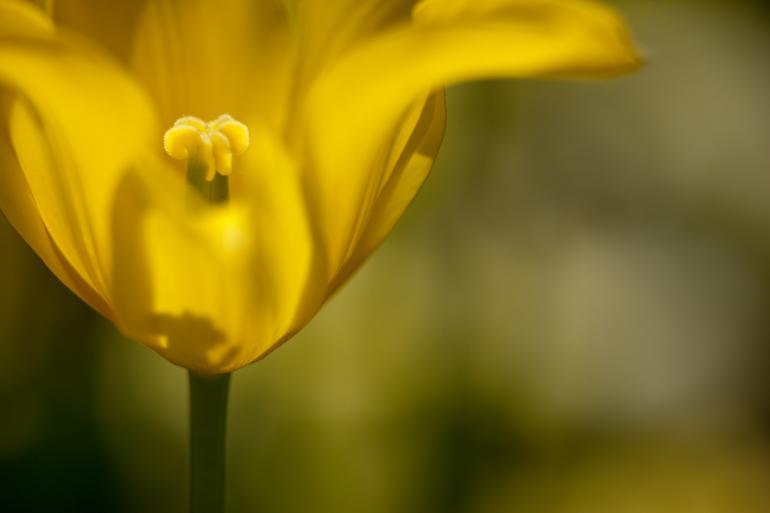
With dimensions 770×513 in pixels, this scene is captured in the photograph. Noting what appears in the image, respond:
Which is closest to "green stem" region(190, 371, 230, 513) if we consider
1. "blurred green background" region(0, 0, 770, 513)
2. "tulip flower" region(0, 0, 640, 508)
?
"tulip flower" region(0, 0, 640, 508)

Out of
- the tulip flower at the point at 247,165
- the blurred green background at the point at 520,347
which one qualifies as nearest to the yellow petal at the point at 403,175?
the tulip flower at the point at 247,165

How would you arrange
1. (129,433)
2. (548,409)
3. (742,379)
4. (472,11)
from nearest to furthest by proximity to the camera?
(472,11) → (129,433) → (548,409) → (742,379)

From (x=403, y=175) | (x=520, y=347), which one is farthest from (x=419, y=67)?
(x=520, y=347)

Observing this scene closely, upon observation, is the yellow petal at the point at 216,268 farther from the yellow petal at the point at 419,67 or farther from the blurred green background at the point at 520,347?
the blurred green background at the point at 520,347

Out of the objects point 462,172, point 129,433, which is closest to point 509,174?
point 462,172

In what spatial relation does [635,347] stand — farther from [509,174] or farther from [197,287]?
[197,287]

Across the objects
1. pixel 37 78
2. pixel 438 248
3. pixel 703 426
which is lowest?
pixel 703 426

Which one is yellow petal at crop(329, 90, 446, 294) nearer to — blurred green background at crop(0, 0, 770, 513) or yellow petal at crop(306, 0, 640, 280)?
yellow petal at crop(306, 0, 640, 280)
